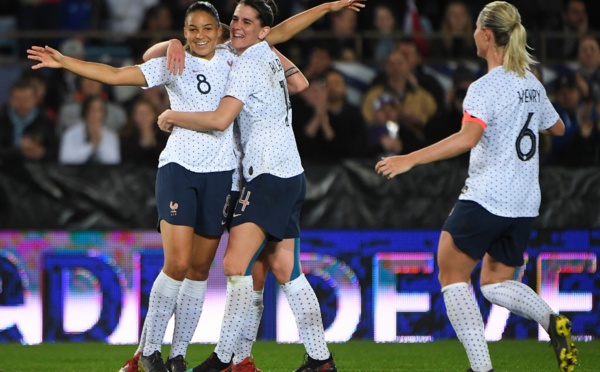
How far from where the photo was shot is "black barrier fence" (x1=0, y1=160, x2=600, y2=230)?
8961mm

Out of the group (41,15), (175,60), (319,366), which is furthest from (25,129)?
(319,366)

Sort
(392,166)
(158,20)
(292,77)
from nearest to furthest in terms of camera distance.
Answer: (392,166), (292,77), (158,20)

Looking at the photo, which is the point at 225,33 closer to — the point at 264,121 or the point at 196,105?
the point at 196,105

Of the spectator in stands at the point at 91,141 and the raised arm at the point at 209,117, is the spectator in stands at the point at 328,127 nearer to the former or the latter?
the spectator in stands at the point at 91,141

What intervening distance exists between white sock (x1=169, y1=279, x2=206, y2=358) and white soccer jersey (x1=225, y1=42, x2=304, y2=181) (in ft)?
2.39

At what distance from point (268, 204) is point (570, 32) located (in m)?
6.46

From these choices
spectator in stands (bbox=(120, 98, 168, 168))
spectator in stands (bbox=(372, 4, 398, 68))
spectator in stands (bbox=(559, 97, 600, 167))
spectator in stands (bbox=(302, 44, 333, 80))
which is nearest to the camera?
spectator in stands (bbox=(559, 97, 600, 167))

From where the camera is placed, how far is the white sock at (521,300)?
20.0 ft

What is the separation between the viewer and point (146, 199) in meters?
8.98

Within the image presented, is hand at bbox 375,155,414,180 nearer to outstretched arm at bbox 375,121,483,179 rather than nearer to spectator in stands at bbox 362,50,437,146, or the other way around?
outstretched arm at bbox 375,121,483,179

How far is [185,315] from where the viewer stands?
637cm

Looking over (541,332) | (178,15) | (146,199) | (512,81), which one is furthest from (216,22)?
(178,15)

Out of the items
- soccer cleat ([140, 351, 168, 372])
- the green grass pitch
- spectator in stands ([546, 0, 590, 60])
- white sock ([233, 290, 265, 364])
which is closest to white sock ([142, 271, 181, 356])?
soccer cleat ([140, 351, 168, 372])

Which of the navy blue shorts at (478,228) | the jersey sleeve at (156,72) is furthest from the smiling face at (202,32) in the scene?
the navy blue shorts at (478,228)
